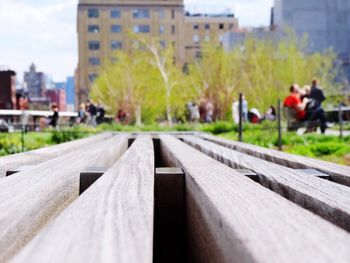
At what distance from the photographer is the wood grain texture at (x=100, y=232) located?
703 millimetres

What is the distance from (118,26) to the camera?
289 feet

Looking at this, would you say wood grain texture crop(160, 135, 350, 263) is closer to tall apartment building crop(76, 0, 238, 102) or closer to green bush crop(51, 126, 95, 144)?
green bush crop(51, 126, 95, 144)

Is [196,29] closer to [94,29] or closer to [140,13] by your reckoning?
[140,13]

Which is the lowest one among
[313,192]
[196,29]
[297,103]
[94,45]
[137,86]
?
[313,192]

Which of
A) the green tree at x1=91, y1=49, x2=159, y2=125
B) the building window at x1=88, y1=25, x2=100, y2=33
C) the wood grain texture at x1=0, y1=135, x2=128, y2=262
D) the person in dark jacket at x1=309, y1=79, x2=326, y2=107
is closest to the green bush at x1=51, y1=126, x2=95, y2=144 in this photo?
the person in dark jacket at x1=309, y1=79, x2=326, y2=107

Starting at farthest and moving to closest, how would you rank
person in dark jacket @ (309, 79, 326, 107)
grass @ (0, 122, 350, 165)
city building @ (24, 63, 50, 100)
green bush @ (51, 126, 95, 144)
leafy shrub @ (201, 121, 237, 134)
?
1. city building @ (24, 63, 50, 100)
2. leafy shrub @ (201, 121, 237, 134)
3. person in dark jacket @ (309, 79, 326, 107)
4. green bush @ (51, 126, 95, 144)
5. grass @ (0, 122, 350, 165)

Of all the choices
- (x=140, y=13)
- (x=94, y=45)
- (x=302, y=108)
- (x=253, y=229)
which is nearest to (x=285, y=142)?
(x=302, y=108)

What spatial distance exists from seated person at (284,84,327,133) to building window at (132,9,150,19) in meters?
76.7

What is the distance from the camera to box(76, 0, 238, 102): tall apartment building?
281 feet

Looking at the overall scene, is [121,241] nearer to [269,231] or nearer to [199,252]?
[269,231]

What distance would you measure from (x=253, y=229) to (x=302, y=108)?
12739 mm

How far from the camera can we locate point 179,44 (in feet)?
294

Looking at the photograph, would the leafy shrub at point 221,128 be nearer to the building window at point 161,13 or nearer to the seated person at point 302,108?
the seated person at point 302,108

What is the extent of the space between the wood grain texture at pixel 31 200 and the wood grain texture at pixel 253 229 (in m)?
0.30
